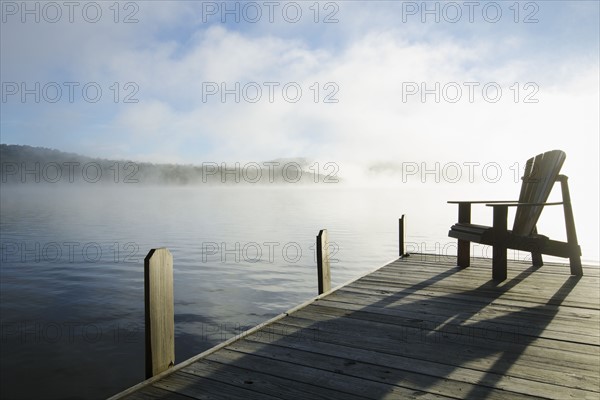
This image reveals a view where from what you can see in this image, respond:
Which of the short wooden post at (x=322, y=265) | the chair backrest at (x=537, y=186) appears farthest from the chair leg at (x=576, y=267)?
the short wooden post at (x=322, y=265)

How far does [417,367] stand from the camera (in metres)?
2.49

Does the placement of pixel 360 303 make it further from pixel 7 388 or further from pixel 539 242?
pixel 7 388

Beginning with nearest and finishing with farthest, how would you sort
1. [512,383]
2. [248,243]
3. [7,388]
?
1. [512,383]
2. [7,388]
3. [248,243]

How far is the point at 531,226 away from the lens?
4.80 meters

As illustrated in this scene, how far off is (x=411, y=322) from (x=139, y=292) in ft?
24.8

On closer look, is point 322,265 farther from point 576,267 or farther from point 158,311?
point 576,267

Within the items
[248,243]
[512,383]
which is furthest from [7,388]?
[248,243]

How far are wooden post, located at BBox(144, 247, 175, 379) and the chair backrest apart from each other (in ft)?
13.4

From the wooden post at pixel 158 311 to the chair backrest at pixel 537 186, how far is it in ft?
13.4

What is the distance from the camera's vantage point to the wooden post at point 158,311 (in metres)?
2.39

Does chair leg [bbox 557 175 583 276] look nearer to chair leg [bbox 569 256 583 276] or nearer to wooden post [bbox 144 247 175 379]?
chair leg [bbox 569 256 583 276]

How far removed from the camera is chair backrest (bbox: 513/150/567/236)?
4.82 metres

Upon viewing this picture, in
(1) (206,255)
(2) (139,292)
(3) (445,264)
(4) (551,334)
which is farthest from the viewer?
(1) (206,255)

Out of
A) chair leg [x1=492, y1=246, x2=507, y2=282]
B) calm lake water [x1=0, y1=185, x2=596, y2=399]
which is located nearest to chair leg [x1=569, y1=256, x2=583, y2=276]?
chair leg [x1=492, y1=246, x2=507, y2=282]
